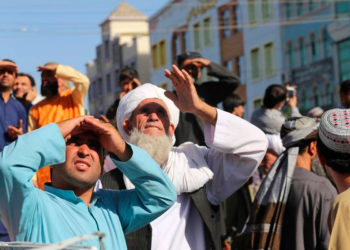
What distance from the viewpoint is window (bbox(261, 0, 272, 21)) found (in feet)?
128

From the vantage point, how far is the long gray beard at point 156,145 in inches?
174

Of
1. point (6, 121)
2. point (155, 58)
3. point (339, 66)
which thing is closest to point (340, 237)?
point (6, 121)

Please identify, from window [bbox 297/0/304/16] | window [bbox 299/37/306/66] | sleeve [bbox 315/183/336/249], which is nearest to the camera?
sleeve [bbox 315/183/336/249]

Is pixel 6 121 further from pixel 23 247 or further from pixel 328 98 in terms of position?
pixel 328 98

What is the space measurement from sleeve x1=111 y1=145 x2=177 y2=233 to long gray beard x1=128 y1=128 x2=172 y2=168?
59cm

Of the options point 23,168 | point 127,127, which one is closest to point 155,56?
point 127,127

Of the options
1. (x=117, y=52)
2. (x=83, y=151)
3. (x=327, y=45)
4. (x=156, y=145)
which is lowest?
(x=117, y=52)

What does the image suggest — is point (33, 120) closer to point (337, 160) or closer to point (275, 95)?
point (275, 95)

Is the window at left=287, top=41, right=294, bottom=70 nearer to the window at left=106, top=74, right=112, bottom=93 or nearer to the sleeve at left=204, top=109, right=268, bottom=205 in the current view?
→ the window at left=106, top=74, right=112, bottom=93

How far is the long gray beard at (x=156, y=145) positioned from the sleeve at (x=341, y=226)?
1196 millimetres

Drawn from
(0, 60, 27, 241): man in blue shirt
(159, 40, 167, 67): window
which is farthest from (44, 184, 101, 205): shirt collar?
(159, 40, 167, 67): window

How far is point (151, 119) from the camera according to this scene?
4668 millimetres

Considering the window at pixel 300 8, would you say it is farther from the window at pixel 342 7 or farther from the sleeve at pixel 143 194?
the sleeve at pixel 143 194

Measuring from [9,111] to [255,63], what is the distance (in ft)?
109
